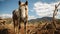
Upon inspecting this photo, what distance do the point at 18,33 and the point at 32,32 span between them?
19 cm

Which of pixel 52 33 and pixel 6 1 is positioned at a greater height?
pixel 6 1

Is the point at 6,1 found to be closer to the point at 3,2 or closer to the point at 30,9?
the point at 3,2

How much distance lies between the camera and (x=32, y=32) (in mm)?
3398

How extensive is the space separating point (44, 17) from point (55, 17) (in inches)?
5.6

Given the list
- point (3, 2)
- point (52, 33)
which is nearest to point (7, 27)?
point (3, 2)

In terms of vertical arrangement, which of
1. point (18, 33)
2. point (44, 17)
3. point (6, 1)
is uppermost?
point (6, 1)

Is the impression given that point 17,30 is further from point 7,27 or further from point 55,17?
point 55,17

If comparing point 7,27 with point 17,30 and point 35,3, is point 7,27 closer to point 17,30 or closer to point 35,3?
point 17,30

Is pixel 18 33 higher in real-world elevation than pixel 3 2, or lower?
lower

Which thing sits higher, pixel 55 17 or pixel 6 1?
pixel 6 1

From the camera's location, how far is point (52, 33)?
11.1 feet

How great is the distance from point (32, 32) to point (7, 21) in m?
0.38

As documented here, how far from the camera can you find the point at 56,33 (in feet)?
11.1

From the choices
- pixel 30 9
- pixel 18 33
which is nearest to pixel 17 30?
pixel 18 33
